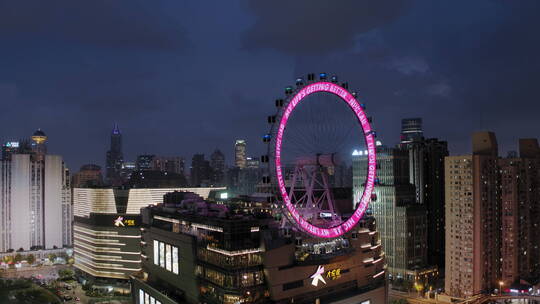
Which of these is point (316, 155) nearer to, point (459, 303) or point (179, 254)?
point (179, 254)

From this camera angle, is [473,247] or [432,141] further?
[432,141]

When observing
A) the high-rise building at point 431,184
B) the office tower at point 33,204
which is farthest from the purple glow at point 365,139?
the office tower at point 33,204

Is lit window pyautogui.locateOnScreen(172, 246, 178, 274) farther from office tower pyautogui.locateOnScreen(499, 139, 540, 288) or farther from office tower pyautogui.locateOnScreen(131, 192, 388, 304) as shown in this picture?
office tower pyautogui.locateOnScreen(499, 139, 540, 288)

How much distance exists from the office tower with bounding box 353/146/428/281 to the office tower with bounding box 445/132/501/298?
10449mm

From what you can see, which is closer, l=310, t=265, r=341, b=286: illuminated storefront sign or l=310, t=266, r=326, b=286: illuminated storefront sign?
l=310, t=266, r=326, b=286: illuminated storefront sign

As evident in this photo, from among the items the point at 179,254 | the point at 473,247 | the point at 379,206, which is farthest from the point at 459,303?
the point at 179,254

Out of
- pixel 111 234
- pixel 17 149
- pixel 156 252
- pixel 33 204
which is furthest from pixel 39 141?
pixel 156 252

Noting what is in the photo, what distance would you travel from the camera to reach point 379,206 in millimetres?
93375

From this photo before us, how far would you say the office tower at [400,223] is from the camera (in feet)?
292

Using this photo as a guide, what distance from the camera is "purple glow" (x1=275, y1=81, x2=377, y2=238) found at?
43.4m

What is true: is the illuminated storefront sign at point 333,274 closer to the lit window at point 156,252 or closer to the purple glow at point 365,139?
the purple glow at point 365,139

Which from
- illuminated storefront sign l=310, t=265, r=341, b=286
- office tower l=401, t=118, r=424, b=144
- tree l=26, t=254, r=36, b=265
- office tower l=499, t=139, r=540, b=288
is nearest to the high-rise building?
office tower l=499, t=139, r=540, b=288

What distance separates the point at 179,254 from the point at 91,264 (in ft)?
149

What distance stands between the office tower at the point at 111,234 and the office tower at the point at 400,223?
48.8 meters
